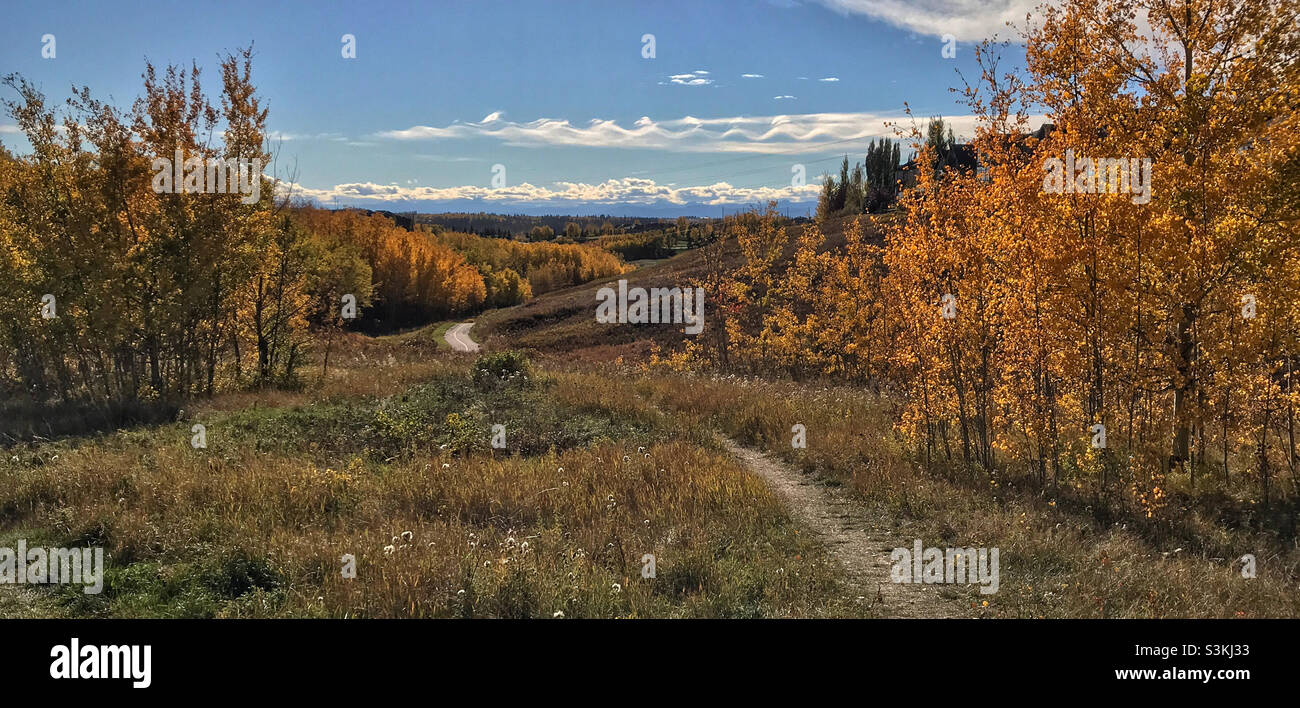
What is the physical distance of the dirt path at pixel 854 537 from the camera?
6.45 metres

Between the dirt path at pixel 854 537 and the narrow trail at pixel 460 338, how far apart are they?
4226 centimetres

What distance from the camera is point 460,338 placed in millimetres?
63312

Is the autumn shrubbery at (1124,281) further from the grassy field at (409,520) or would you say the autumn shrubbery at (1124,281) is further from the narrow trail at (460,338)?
the narrow trail at (460,338)

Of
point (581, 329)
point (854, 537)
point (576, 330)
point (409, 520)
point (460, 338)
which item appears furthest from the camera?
point (460, 338)

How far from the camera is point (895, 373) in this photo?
13500 mm

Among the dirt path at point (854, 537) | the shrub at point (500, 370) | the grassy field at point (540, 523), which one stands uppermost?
the shrub at point (500, 370)

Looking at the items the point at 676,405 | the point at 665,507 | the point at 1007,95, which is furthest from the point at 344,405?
the point at 1007,95

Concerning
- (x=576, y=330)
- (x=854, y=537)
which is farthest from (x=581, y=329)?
(x=854, y=537)

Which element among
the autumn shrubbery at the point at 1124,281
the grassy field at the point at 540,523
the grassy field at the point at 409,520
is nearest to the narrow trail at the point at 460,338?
the grassy field at the point at 409,520

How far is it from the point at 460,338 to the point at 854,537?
58.9 metres

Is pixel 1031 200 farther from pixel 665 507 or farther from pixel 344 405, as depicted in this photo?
pixel 344 405

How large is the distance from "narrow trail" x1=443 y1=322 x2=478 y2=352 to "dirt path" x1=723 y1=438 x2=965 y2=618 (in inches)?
1664

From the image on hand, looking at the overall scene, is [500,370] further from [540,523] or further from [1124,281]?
[1124,281]
